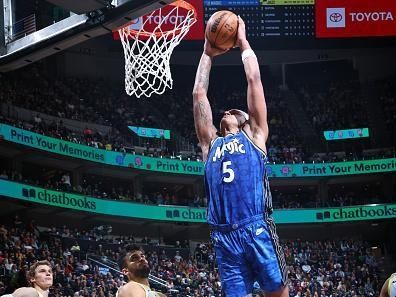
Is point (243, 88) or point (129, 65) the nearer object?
point (129, 65)

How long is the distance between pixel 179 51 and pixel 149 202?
27.0 feet

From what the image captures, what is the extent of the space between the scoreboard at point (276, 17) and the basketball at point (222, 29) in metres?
25.2

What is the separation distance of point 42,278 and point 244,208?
1877mm

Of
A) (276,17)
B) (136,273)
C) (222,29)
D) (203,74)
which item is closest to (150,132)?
(276,17)

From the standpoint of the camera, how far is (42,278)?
237 inches

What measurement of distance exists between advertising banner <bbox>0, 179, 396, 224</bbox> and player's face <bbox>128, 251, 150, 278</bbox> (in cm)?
1964

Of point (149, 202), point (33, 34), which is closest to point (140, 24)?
point (33, 34)

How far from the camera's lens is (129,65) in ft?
46.3

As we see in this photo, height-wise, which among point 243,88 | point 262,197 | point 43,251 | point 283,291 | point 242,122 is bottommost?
point 283,291

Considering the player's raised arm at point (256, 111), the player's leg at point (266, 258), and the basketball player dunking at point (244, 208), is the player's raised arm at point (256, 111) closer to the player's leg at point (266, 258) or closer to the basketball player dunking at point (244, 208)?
the basketball player dunking at point (244, 208)

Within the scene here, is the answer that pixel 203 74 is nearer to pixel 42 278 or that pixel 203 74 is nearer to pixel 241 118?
pixel 241 118

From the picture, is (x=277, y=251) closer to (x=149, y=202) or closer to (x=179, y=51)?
(x=149, y=202)

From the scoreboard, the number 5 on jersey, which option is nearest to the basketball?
the number 5 on jersey

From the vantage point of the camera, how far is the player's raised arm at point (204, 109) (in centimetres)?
551
